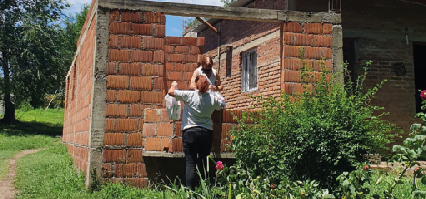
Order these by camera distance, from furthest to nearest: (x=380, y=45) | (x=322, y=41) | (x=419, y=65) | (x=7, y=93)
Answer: (x=7, y=93) → (x=419, y=65) → (x=380, y=45) → (x=322, y=41)

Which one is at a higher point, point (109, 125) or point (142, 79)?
point (142, 79)

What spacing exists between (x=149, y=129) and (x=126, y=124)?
1.34 ft

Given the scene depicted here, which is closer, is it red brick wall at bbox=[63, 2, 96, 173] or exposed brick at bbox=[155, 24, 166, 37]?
exposed brick at bbox=[155, 24, 166, 37]

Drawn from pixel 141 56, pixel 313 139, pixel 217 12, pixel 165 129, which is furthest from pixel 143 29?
pixel 313 139

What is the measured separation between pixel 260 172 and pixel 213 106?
40.4 inches

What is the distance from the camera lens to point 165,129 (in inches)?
243

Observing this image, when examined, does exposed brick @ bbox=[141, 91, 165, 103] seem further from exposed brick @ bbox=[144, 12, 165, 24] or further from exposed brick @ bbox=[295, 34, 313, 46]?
exposed brick @ bbox=[295, 34, 313, 46]

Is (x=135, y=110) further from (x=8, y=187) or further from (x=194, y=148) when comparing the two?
(x=8, y=187)

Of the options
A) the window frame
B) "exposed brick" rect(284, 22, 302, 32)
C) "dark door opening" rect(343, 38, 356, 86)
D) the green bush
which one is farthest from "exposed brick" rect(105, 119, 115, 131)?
"dark door opening" rect(343, 38, 356, 86)

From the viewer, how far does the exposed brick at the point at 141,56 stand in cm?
661

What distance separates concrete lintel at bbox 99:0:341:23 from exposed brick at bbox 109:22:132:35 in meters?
0.25

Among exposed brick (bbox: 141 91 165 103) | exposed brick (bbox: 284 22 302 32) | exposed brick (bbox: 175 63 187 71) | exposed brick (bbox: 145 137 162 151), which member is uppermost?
exposed brick (bbox: 284 22 302 32)

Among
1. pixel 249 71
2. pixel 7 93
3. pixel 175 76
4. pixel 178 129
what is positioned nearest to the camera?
pixel 178 129

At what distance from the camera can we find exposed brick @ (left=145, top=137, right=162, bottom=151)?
20.4ft
